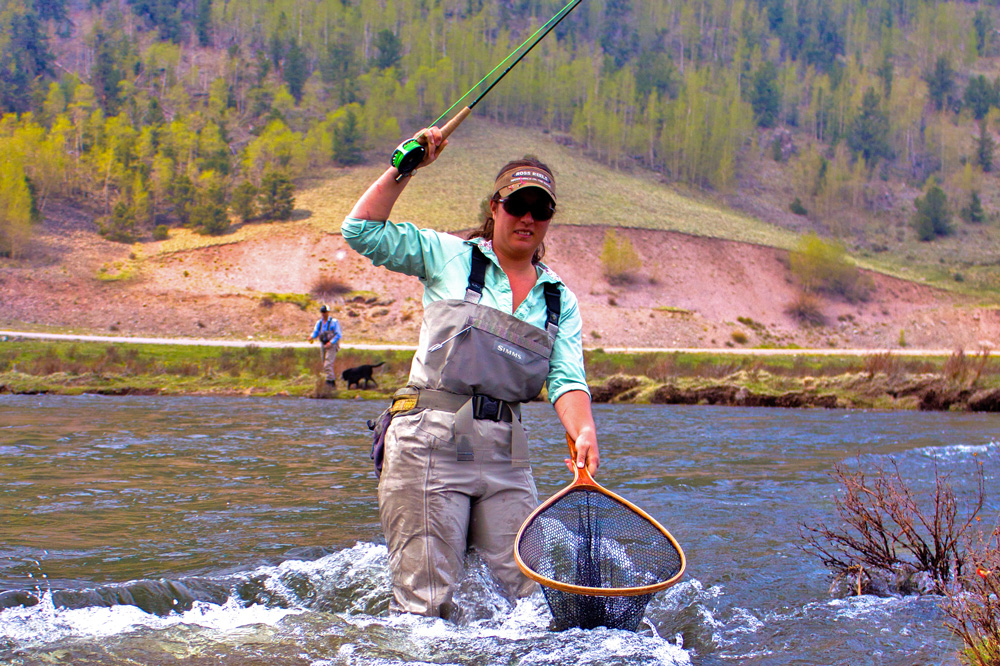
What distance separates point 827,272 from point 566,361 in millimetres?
74553

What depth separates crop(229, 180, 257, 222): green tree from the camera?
2867 inches

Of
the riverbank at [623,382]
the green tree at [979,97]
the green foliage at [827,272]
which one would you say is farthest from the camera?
the green tree at [979,97]

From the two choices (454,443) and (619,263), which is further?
(619,263)

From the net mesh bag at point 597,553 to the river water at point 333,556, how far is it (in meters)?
0.14

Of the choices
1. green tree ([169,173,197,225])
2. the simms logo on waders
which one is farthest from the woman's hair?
green tree ([169,173,197,225])

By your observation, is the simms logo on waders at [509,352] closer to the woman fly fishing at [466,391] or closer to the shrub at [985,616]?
the woman fly fishing at [466,391]

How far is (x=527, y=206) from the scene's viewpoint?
13.1 ft

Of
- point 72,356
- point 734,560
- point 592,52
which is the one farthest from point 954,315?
point 592,52

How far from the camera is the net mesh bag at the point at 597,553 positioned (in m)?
3.86

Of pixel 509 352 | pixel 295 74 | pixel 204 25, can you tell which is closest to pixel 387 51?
pixel 295 74

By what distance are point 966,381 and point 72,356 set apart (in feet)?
84.4

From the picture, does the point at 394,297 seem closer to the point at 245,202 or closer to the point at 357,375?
the point at 245,202

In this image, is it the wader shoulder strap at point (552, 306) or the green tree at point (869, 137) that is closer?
the wader shoulder strap at point (552, 306)

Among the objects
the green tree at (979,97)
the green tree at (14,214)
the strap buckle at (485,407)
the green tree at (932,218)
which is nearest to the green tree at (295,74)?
the green tree at (14,214)
